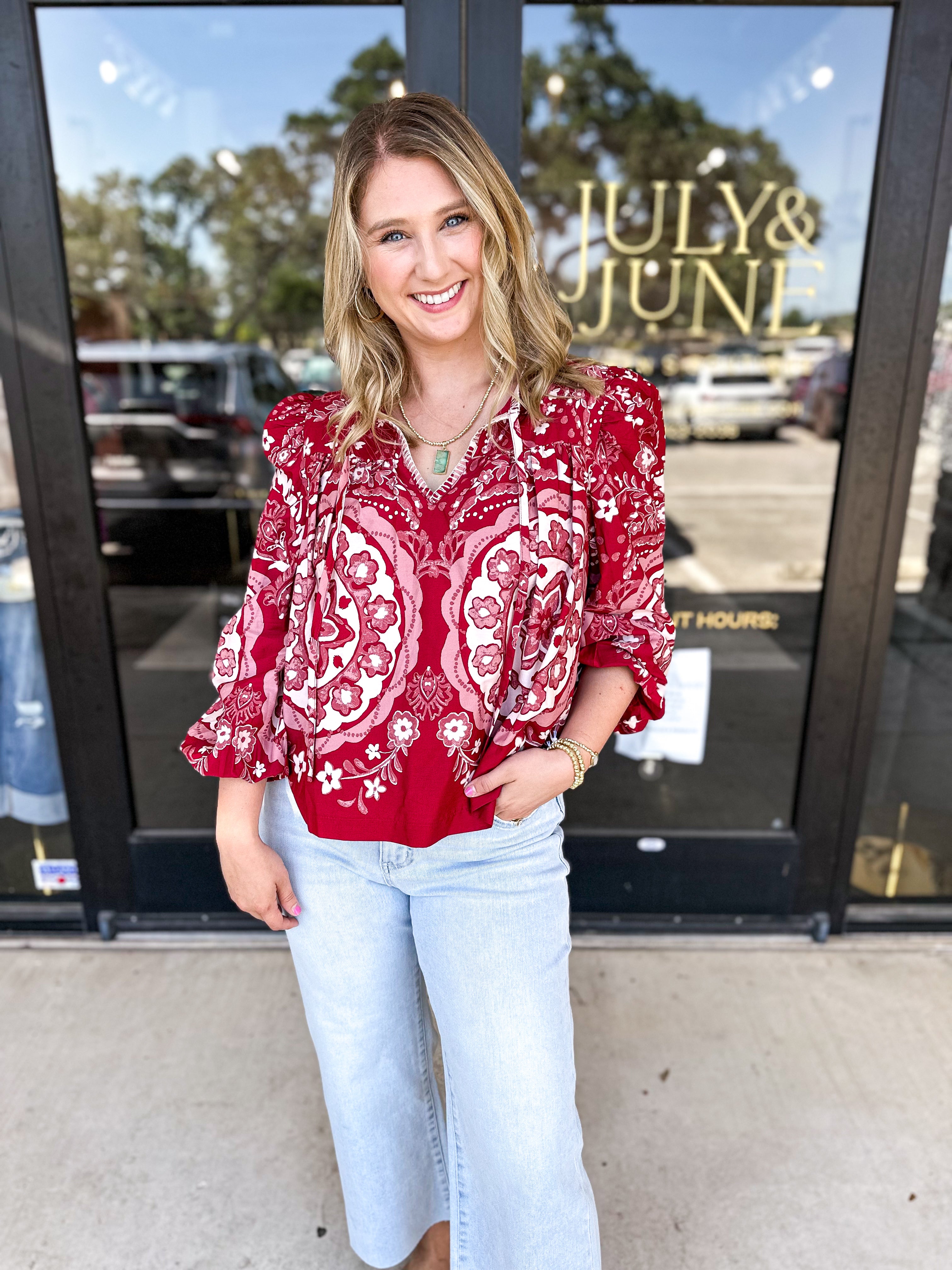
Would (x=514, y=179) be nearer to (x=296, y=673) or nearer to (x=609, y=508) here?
(x=609, y=508)

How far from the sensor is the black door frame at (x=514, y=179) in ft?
5.96

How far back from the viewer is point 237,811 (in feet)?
4.17

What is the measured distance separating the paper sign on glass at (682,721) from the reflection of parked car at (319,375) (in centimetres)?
285

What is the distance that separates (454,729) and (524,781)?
0.12 meters

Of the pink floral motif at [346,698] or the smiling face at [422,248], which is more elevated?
the smiling face at [422,248]

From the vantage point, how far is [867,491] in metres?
2.07

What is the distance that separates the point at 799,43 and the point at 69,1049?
325 centimetres

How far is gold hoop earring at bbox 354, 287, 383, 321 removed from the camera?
1255 millimetres

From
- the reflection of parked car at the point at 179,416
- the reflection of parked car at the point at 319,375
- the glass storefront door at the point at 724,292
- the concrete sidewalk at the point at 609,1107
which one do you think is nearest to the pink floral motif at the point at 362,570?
the concrete sidewalk at the point at 609,1107

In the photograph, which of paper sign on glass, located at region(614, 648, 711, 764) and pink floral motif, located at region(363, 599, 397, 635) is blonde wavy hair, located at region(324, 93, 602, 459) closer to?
pink floral motif, located at region(363, 599, 397, 635)

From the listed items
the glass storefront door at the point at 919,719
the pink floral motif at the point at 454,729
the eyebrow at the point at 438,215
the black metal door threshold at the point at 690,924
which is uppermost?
the eyebrow at the point at 438,215

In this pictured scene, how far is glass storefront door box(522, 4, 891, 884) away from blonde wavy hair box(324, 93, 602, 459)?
0.96 m

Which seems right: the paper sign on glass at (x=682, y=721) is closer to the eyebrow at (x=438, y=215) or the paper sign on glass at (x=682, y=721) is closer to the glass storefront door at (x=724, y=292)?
the glass storefront door at (x=724, y=292)

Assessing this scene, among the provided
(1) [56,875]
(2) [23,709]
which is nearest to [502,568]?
(2) [23,709]
